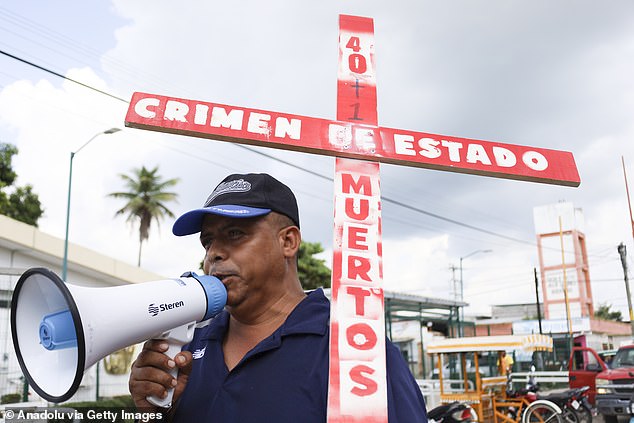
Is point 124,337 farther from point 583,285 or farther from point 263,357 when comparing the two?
point 583,285

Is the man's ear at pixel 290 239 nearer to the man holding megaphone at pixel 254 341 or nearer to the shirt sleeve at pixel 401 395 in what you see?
the man holding megaphone at pixel 254 341

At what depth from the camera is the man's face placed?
187 centimetres

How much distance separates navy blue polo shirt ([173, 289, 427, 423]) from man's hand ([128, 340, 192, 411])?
16 centimetres

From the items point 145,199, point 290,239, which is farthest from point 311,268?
point 290,239

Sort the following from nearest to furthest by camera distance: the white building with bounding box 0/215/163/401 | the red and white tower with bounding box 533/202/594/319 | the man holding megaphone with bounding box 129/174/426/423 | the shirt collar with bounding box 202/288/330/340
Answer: the man holding megaphone with bounding box 129/174/426/423, the shirt collar with bounding box 202/288/330/340, the white building with bounding box 0/215/163/401, the red and white tower with bounding box 533/202/594/319

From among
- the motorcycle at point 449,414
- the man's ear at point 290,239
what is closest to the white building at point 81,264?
the motorcycle at point 449,414

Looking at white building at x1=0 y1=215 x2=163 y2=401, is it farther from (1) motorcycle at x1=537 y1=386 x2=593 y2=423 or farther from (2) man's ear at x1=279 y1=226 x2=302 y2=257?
(2) man's ear at x1=279 y1=226 x2=302 y2=257

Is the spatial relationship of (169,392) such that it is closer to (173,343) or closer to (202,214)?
(173,343)

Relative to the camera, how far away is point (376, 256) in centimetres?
181

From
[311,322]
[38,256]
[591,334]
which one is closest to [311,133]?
[311,322]

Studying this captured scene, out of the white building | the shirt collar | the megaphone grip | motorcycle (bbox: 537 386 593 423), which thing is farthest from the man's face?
the white building

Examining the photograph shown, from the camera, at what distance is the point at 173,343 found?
1.76m

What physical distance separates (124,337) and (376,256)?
0.74 meters

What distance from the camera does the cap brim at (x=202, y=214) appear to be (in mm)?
1868
